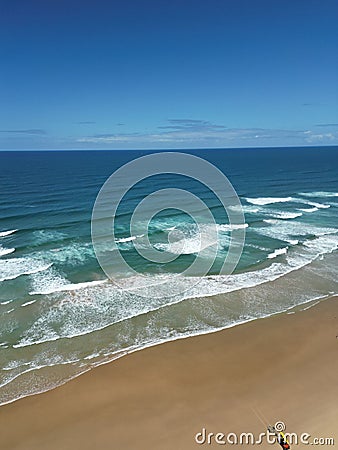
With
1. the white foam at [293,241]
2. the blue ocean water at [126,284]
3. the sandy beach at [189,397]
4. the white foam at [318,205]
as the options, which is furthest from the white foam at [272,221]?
the sandy beach at [189,397]

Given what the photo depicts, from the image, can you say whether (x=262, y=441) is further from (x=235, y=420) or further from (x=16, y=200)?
(x=16, y=200)

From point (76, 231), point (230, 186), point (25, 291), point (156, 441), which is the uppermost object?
point (230, 186)

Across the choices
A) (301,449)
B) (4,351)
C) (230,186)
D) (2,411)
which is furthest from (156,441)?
(230,186)

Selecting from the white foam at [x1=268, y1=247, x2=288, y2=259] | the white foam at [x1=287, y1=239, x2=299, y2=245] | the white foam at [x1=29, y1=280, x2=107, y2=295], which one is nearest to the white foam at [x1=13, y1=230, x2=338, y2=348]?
the white foam at [x1=29, y1=280, x2=107, y2=295]

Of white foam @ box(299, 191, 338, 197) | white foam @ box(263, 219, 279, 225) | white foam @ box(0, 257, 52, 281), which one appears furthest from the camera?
white foam @ box(299, 191, 338, 197)

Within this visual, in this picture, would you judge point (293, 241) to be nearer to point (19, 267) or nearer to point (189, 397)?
point (189, 397)

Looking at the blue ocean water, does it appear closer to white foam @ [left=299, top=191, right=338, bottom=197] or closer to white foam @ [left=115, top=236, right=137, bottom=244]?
white foam @ [left=115, top=236, right=137, bottom=244]
